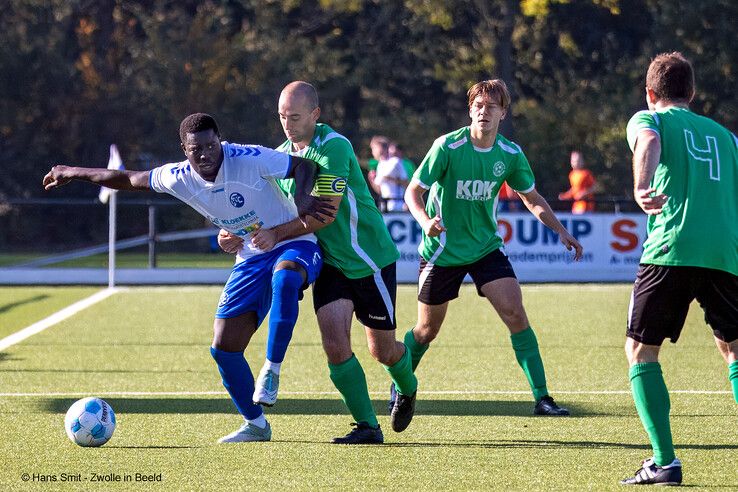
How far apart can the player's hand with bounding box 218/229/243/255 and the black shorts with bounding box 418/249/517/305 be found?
172 centimetres

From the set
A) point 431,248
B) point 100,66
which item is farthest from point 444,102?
point 431,248

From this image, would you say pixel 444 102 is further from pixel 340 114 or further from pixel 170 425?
pixel 170 425

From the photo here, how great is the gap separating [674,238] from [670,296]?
0.82ft

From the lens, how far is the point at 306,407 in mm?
8898

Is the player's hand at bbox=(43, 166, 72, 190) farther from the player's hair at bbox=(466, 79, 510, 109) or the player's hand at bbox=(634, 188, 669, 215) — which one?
the player's hand at bbox=(634, 188, 669, 215)

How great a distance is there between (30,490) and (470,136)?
3.73 m

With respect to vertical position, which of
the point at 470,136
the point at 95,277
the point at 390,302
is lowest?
the point at 95,277

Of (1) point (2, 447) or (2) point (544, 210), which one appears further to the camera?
(2) point (544, 210)

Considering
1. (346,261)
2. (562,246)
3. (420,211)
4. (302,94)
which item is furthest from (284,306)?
(562,246)

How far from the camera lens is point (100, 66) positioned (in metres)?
35.2

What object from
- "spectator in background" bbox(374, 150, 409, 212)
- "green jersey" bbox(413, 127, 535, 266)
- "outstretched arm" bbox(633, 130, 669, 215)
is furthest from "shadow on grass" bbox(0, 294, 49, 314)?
"outstretched arm" bbox(633, 130, 669, 215)

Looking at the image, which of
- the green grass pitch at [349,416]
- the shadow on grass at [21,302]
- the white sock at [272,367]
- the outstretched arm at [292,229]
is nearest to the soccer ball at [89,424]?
the green grass pitch at [349,416]

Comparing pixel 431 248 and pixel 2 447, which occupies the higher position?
pixel 431 248

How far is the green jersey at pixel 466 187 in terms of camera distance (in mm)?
8586
